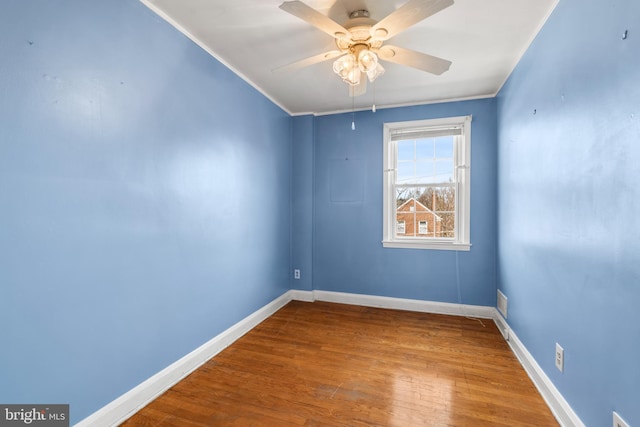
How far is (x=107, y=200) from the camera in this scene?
1573 mm

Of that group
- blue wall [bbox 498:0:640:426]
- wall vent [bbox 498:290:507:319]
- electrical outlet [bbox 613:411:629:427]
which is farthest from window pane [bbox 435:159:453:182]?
electrical outlet [bbox 613:411:629:427]

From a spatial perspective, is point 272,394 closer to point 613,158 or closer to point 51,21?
point 613,158

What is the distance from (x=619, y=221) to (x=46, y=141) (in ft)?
8.55

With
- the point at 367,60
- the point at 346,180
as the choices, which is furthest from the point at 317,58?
the point at 346,180

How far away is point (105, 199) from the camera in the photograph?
156cm

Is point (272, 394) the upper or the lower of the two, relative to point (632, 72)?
lower

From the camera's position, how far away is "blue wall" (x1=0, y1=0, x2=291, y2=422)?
123 centimetres

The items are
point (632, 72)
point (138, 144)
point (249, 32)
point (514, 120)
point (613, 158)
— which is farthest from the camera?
point (514, 120)

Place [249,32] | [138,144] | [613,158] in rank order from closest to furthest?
[613,158] → [138,144] → [249,32]

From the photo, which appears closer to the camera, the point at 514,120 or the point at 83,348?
the point at 83,348

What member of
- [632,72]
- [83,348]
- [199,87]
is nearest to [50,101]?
[199,87]

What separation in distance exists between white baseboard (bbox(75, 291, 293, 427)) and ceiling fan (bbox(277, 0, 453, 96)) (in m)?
2.30

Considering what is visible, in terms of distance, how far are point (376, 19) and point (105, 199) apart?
2057 millimetres

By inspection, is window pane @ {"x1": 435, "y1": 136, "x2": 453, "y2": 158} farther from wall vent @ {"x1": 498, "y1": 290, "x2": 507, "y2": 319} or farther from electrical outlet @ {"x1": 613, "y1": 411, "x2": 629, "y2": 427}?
electrical outlet @ {"x1": 613, "y1": 411, "x2": 629, "y2": 427}
